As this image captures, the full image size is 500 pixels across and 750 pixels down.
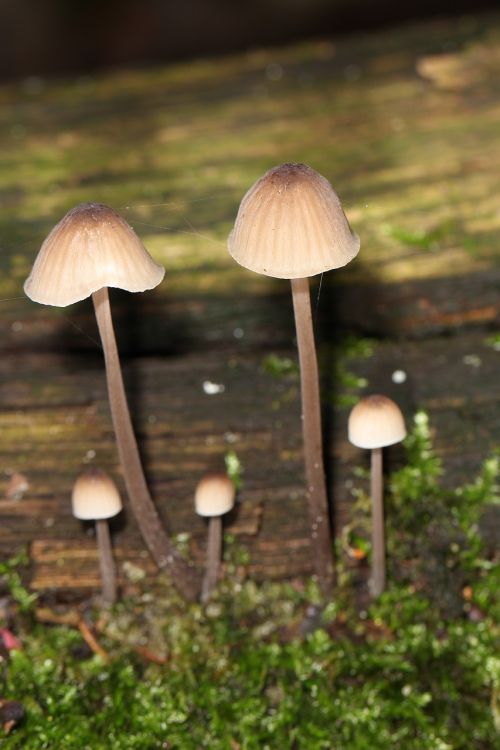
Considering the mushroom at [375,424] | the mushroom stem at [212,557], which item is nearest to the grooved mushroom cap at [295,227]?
the mushroom at [375,424]

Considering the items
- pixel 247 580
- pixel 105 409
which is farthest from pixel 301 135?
pixel 247 580

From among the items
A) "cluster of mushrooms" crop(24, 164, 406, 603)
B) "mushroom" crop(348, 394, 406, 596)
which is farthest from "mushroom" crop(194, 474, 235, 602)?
"mushroom" crop(348, 394, 406, 596)

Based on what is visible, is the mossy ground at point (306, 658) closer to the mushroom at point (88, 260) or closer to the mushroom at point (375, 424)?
the mushroom at point (375, 424)

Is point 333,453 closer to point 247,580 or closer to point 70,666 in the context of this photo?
point 247,580

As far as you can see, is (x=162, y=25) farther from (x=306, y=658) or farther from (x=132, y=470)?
(x=306, y=658)

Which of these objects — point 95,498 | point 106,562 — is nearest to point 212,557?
point 106,562

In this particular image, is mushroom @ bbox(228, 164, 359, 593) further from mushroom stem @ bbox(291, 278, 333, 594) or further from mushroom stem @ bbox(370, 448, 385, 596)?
mushroom stem @ bbox(370, 448, 385, 596)

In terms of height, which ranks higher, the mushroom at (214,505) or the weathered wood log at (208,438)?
the weathered wood log at (208,438)
